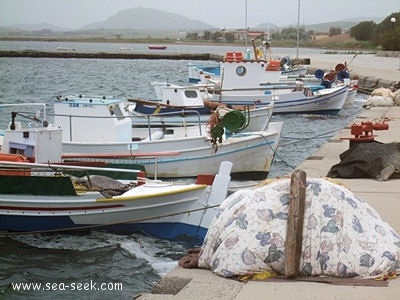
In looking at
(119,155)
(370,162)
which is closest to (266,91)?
(119,155)

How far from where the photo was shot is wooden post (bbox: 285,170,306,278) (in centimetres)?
652

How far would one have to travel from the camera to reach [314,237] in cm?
662

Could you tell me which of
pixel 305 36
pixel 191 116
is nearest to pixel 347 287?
pixel 191 116

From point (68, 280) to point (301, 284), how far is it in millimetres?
3817

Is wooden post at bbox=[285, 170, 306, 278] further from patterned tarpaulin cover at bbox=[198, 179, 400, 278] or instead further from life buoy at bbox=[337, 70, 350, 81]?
life buoy at bbox=[337, 70, 350, 81]

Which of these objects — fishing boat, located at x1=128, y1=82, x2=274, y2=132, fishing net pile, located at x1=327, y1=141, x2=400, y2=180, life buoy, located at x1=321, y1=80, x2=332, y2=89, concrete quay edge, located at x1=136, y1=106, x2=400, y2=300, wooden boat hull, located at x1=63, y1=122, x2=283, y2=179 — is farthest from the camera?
life buoy, located at x1=321, y1=80, x2=332, y2=89

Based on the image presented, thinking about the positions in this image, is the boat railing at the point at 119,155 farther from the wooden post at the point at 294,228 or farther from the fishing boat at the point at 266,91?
the fishing boat at the point at 266,91

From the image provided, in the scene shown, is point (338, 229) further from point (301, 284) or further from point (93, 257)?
point (93, 257)

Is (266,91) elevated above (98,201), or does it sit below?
above

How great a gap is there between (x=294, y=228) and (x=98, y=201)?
4445mm

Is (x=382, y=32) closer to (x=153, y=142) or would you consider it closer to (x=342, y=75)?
(x=342, y=75)

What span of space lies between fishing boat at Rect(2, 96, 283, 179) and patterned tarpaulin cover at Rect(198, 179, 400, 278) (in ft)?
25.1

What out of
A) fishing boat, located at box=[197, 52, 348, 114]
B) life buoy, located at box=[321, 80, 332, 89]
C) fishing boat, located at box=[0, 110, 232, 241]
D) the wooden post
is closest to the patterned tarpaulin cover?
the wooden post

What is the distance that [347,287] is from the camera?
20.9 feet
